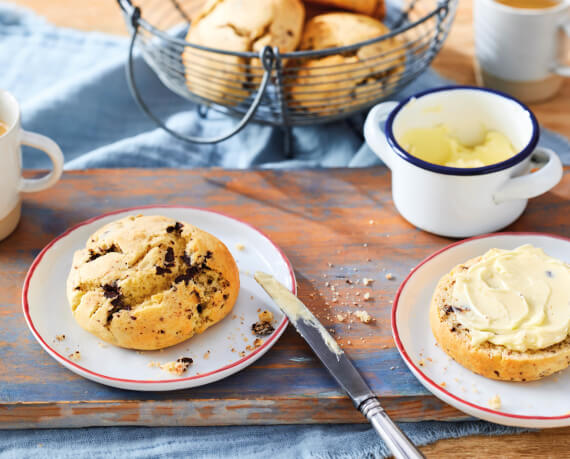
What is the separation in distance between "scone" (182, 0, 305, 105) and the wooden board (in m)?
0.18

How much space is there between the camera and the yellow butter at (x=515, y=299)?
82cm

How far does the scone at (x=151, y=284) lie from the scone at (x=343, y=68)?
0.42 m

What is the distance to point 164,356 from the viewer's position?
35.4 inches

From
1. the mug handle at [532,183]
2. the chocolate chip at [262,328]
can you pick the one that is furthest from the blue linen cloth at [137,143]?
the mug handle at [532,183]

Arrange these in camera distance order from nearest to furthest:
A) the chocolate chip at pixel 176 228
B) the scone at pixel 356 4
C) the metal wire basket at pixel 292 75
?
the chocolate chip at pixel 176 228, the metal wire basket at pixel 292 75, the scone at pixel 356 4

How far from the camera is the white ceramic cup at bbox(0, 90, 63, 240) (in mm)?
1054

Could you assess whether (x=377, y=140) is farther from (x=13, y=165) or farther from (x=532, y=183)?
(x=13, y=165)

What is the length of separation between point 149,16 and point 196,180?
78cm

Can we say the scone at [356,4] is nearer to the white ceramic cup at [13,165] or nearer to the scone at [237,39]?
the scone at [237,39]

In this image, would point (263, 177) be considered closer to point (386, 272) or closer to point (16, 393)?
point (386, 272)

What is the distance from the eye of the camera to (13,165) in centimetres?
108

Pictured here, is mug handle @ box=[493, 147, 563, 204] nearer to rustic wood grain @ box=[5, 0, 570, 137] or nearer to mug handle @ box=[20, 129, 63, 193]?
rustic wood grain @ box=[5, 0, 570, 137]

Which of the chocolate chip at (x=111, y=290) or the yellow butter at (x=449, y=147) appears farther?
the yellow butter at (x=449, y=147)

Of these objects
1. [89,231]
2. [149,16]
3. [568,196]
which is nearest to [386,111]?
[568,196]
